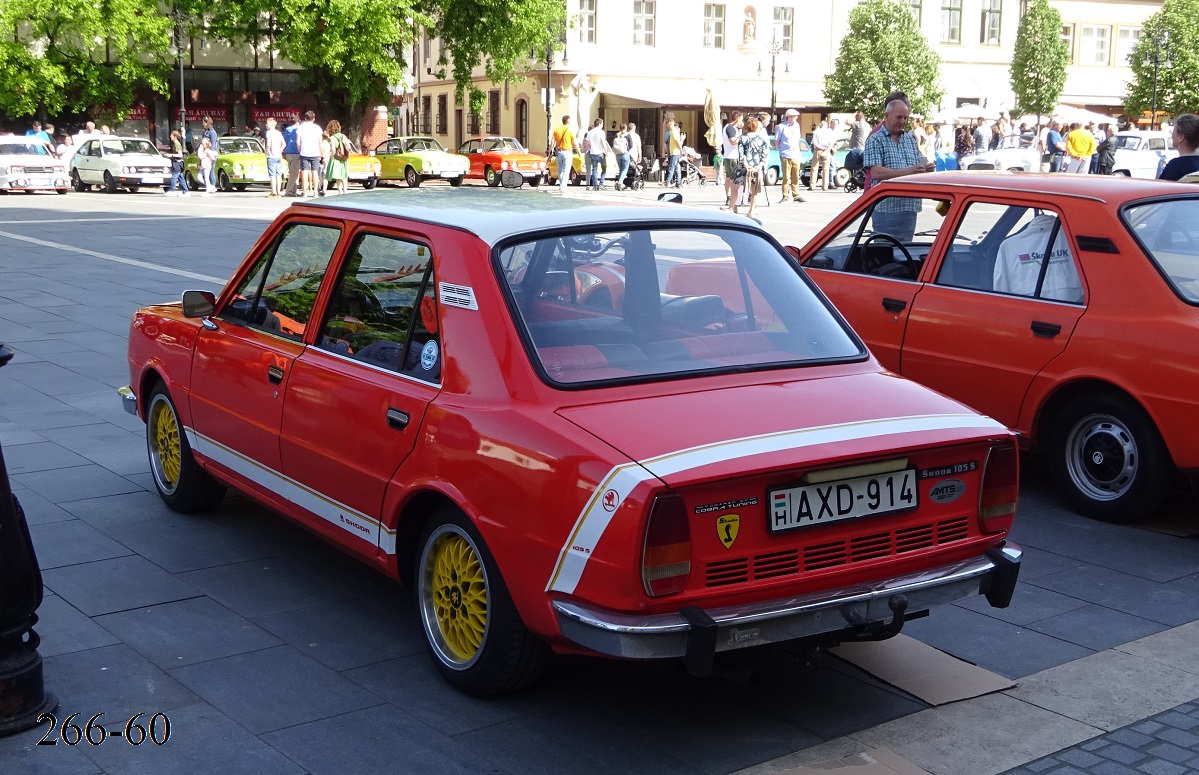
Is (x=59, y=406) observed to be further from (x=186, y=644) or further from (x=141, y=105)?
(x=141, y=105)

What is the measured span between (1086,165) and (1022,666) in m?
31.0

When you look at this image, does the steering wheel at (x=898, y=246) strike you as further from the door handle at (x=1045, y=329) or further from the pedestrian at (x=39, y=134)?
the pedestrian at (x=39, y=134)

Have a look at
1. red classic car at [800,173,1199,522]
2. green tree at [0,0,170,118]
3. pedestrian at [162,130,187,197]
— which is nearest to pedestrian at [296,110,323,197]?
pedestrian at [162,130,187,197]

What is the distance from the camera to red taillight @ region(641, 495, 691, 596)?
12.0 feet

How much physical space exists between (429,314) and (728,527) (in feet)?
4.53

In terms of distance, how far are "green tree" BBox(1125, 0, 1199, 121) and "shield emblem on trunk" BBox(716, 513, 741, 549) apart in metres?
62.9

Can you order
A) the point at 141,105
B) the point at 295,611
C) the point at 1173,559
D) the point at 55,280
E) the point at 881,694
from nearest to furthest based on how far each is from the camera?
the point at 881,694 → the point at 295,611 → the point at 1173,559 → the point at 55,280 → the point at 141,105

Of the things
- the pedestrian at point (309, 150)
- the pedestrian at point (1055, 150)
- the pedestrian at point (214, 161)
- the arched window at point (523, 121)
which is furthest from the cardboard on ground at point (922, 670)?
the arched window at point (523, 121)

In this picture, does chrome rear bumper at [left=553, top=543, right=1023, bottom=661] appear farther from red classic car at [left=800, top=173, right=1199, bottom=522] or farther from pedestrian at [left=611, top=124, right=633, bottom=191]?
pedestrian at [left=611, top=124, right=633, bottom=191]

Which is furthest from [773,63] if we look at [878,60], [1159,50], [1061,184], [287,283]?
[287,283]

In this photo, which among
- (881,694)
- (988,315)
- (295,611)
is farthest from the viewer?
(988,315)

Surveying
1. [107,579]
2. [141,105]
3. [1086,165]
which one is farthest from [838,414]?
[141,105]

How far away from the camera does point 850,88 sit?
179ft

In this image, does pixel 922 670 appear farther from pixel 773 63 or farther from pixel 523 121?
pixel 523 121
